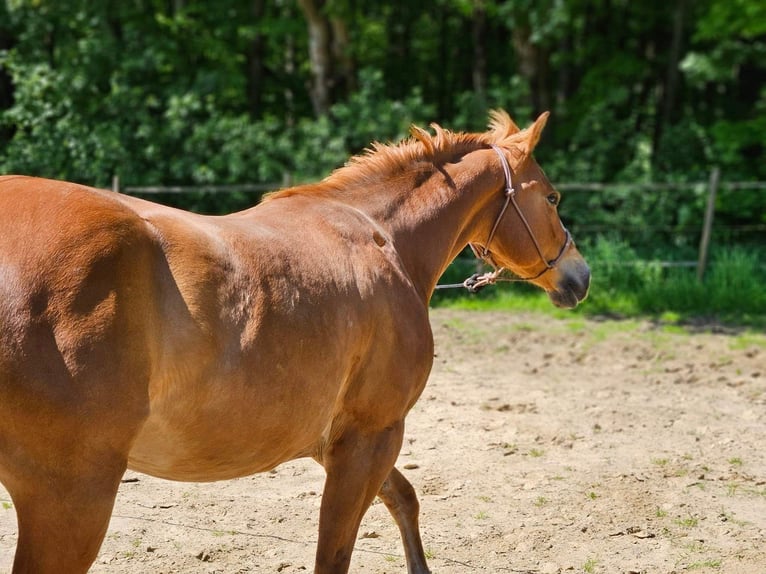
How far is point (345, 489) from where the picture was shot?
10.8ft

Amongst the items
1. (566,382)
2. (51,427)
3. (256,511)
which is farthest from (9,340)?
(566,382)

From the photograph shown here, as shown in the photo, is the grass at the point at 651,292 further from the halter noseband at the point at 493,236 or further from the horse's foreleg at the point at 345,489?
the horse's foreleg at the point at 345,489

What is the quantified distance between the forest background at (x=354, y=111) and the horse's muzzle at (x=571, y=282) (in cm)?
750

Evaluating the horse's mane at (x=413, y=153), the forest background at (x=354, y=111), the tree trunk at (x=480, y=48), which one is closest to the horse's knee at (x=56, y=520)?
the horse's mane at (x=413, y=153)

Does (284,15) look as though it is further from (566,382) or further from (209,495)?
(209,495)

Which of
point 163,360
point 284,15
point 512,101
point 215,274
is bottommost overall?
point 163,360

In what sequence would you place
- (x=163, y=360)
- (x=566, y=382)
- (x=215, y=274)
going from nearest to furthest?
(x=163, y=360), (x=215, y=274), (x=566, y=382)

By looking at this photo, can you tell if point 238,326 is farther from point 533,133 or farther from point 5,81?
point 5,81

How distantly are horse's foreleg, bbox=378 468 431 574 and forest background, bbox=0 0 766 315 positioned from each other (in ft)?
26.7

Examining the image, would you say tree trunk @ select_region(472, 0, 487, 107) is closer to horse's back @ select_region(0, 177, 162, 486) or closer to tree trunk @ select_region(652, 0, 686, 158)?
tree trunk @ select_region(652, 0, 686, 158)

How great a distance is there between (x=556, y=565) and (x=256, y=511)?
1.55 metres

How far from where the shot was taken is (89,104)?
→ 14.0 m

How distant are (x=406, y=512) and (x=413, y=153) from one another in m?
1.57

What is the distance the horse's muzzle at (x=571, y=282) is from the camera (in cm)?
427
